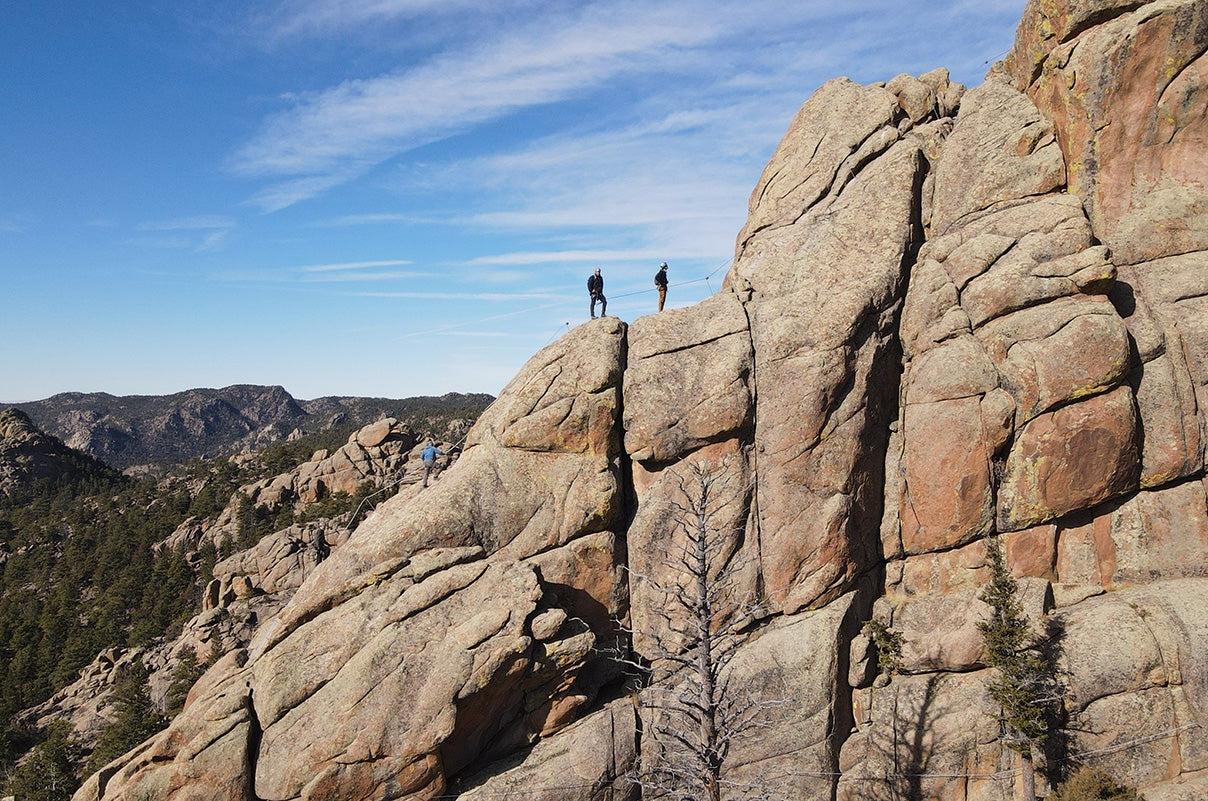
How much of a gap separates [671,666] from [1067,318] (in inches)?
807

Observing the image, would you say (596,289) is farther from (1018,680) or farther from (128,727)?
(128,727)

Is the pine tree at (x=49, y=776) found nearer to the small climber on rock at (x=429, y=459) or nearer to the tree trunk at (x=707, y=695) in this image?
the small climber on rock at (x=429, y=459)

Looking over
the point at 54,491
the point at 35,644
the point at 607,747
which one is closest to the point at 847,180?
the point at 607,747

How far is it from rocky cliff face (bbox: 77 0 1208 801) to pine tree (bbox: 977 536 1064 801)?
2.91ft

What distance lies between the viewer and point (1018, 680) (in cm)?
2241

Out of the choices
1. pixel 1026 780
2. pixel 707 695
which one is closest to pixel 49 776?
pixel 707 695

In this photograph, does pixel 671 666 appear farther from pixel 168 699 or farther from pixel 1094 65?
pixel 168 699

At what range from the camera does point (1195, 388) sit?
25547 mm

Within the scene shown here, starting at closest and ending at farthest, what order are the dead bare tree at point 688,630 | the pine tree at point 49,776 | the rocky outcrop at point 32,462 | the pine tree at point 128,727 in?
the dead bare tree at point 688,630
the pine tree at point 49,776
the pine tree at point 128,727
the rocky outcrop at point 32,462

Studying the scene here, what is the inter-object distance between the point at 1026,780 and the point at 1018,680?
3.61 metres

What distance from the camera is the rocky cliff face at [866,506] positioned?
23.4 metres

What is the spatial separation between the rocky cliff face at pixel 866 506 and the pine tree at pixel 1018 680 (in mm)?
886

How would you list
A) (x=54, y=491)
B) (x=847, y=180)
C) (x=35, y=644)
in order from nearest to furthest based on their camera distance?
(x=847, y=180)
(x=35, y=644)
(x=54, y=491)

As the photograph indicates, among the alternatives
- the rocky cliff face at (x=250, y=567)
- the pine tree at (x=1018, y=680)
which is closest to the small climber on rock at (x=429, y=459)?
the rocky cliff face at (x=250, y=567)
